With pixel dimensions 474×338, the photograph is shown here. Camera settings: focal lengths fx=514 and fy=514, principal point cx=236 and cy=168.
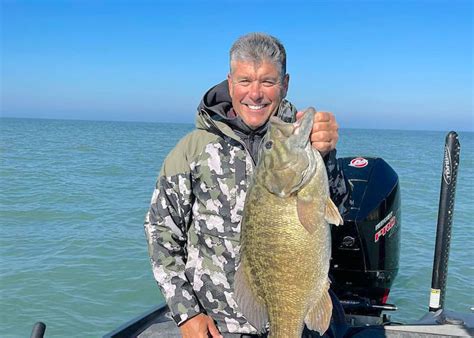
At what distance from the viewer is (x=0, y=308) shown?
8633 mm

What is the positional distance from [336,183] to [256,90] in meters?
0.71

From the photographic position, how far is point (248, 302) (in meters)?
2.78

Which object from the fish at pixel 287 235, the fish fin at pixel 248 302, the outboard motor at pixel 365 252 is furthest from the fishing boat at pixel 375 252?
the fish at pixel 287 235

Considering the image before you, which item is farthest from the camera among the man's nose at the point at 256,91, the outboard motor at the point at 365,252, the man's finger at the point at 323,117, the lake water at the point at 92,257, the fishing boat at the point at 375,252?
the lake water at the point at 92,257

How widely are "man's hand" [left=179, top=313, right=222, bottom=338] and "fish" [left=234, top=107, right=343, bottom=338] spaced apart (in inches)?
15.8

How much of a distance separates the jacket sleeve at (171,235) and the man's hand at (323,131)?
2.92 feet

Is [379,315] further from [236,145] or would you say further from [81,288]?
[81,288]

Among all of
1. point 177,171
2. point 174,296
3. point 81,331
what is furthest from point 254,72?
point 81,331

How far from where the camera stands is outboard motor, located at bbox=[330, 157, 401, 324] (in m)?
5.03

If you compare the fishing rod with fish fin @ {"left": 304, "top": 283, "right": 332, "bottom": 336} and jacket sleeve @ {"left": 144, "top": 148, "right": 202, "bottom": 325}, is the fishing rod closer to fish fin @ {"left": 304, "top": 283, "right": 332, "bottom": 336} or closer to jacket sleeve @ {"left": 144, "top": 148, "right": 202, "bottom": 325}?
fish fin @ {"left": 304, "top": 283, "right": 332, "bottom": 336}

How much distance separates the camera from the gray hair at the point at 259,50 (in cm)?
285

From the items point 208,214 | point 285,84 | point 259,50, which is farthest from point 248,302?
point 259,50

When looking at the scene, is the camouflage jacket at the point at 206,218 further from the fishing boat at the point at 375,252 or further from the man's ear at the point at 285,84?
the fishing boat at the point at 375,252

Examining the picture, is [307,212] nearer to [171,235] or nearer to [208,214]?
[208,214]
